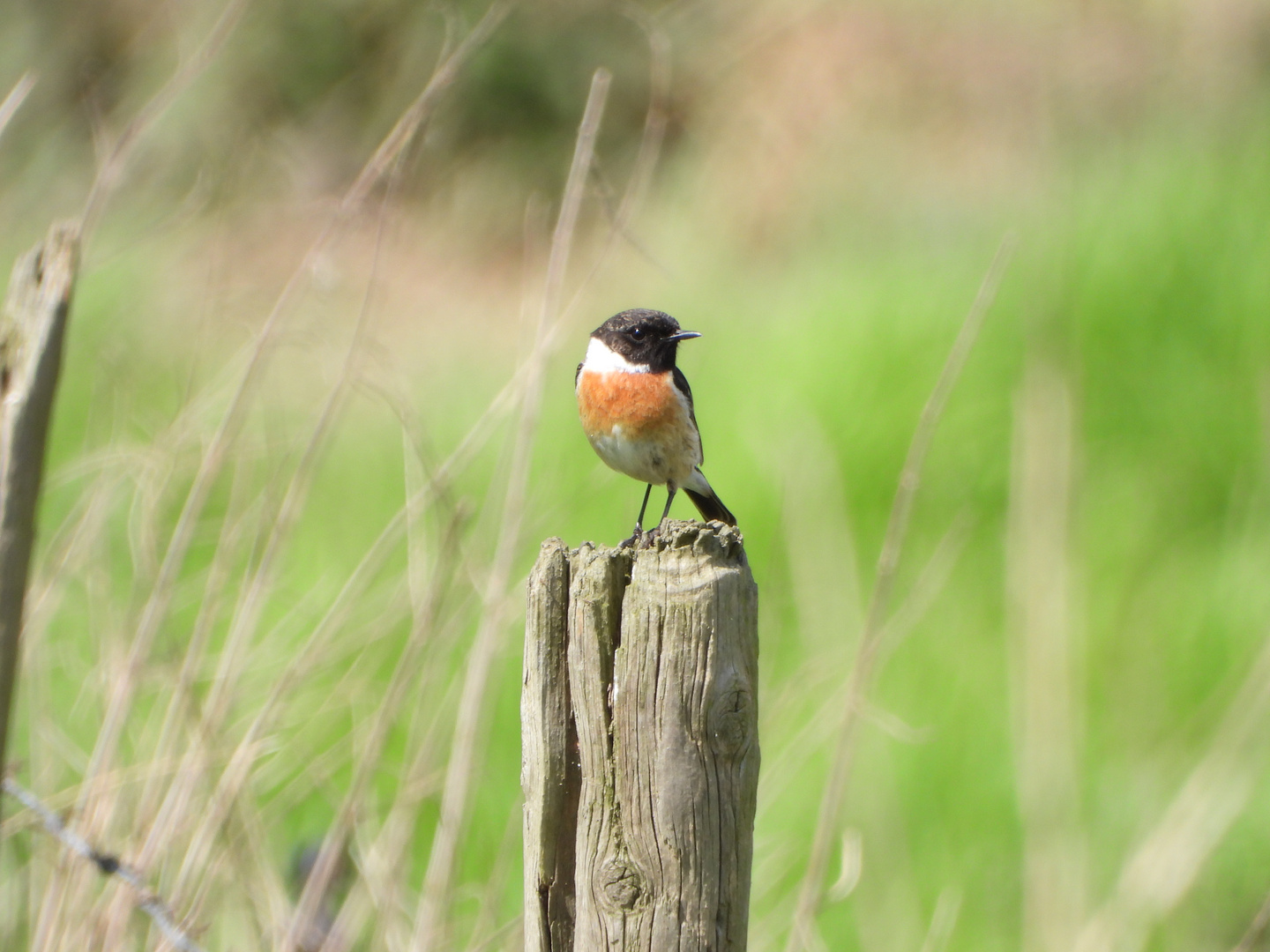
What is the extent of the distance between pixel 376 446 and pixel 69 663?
79.7 inches

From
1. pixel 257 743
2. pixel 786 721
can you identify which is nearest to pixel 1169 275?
pixel 786 721

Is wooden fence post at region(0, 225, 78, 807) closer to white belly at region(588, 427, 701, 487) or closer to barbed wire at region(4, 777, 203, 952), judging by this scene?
barbed wire at region(4, 777, 203, 952)

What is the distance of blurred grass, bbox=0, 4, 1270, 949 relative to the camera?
3318mm

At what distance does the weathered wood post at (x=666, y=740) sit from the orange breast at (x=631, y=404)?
1.40 metres

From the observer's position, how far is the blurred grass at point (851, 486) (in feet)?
10.9

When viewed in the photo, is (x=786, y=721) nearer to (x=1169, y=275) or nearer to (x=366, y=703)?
(x=366, y=703)

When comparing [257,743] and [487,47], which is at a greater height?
[487,47]

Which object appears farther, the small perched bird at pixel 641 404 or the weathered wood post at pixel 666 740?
the small perched bird at pixel 641 404

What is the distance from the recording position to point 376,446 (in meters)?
5.84

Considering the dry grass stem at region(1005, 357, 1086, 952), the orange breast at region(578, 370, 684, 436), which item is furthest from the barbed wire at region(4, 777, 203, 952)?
the dry grass stem at region(1005, 357, 1086, 952)

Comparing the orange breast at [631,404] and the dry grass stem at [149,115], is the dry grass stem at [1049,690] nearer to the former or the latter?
the orange breast at [631,404]

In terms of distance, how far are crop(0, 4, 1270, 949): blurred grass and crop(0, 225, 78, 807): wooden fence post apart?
0.55 m

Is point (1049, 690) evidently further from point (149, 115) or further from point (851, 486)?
point (149, 115)

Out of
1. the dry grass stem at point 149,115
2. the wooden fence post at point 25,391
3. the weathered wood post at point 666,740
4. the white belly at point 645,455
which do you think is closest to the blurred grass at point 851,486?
the white belly at point 645,455
